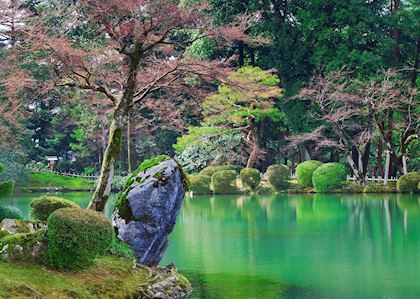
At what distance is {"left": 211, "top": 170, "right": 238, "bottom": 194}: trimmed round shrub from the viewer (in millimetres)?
29031

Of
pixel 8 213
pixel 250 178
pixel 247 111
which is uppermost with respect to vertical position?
pixel 247 111

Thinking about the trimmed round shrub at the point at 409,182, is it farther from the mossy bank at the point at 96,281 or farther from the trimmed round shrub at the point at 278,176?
the mossy bank at the point at 96,281

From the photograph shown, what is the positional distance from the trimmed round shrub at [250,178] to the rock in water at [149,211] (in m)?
19.6

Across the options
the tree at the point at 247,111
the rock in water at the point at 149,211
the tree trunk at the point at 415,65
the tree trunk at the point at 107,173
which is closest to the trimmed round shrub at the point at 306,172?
the tree at the point at 247,111

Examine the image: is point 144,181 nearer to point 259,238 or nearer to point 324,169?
point 259,238

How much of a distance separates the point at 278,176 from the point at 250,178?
1310 mm

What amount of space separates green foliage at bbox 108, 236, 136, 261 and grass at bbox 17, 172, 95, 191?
82.3ft

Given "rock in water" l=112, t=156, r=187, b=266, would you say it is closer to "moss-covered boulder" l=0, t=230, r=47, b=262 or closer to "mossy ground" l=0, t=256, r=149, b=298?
"mossy ground" l=0, t=256, r=149, b=298

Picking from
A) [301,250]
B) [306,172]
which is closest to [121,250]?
[301,250]

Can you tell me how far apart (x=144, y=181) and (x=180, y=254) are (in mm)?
3235

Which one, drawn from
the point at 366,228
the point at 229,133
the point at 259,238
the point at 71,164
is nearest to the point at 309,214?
the point at 366,228

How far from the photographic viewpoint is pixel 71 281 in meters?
7.16

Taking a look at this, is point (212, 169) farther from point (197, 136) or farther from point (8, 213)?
point (8, 213)

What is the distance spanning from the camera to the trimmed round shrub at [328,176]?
90.4ft
